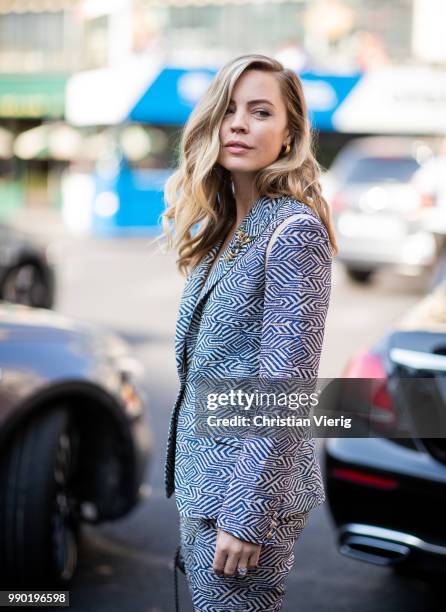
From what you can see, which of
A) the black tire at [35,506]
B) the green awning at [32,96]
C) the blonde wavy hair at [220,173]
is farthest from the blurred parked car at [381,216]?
the green awning at [32,96]

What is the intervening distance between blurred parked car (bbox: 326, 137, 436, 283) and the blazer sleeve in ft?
32.6

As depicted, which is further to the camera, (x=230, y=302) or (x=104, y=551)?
(x=104, y=551)

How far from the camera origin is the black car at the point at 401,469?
3217 mm

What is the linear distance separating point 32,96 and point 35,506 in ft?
96.8

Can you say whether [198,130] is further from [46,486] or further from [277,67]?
[46,486]

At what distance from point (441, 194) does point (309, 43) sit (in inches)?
818

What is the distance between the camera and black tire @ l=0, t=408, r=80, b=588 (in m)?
3.39

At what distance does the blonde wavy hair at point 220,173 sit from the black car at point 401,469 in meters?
1.23

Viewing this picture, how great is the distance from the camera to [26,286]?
9.43 metres

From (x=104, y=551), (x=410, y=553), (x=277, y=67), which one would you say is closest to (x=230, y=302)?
(x=277, y=67)

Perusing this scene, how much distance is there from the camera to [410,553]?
3205 millimetres

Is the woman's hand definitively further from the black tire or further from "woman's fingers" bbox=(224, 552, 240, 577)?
the black tire

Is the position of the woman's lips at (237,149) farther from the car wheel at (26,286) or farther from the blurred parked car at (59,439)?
the car wheel at (26,286)

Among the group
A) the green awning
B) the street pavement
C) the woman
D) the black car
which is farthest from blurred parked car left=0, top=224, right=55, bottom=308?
the green awning
